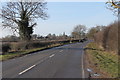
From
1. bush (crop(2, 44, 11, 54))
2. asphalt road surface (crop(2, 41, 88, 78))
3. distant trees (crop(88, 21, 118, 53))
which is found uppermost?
distant trees (crop(88, 21, 118, 53))

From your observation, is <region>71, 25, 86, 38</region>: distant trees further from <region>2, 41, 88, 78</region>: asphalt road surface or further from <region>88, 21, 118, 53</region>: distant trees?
<region>2, 41, 88, 78</region>: asphalt road surface

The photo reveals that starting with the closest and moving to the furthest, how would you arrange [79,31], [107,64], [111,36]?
[107,64] < [111,36] < [79,31]

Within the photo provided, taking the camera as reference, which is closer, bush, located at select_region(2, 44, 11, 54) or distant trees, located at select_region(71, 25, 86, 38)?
bush, located at select_region(2, 44, 11, 54)

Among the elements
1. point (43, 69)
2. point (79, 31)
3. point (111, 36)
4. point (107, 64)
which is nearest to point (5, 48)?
point (111, 36)

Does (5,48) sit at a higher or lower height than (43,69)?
higher

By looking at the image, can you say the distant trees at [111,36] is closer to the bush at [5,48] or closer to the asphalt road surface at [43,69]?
the asphalt road surface at [43,69]

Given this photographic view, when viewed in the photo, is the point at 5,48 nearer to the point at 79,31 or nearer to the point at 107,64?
the point at 107,64

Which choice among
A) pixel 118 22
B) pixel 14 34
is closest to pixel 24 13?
pixel 14 34

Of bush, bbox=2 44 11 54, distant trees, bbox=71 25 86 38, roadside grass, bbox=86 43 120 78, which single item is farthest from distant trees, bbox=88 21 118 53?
distant trees, bbox=71 25 86 38

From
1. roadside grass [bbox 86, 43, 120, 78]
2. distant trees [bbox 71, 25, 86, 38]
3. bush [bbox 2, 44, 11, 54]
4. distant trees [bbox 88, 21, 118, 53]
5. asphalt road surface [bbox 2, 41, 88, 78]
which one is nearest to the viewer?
asphalt road surface [bbox 2, 41, 88, 78]

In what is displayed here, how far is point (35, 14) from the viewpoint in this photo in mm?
43312

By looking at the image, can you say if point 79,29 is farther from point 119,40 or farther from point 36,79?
point 36,79

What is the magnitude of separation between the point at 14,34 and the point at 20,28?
1819 mm

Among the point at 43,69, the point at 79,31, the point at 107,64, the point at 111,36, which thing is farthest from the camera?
the point at 79,31
